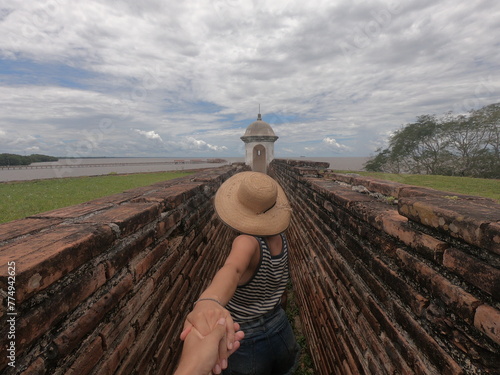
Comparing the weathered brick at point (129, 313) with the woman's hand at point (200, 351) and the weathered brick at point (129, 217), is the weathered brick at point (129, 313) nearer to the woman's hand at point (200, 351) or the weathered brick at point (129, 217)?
the weathered brick at point (129, 217)

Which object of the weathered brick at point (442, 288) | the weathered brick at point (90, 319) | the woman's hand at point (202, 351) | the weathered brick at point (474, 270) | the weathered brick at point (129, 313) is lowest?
the weathered brick at point (129, 313)

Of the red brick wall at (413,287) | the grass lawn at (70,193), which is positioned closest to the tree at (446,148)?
the grass lawn at (70,193)

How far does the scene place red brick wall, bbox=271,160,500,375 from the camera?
84cm

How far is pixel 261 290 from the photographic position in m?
1.57

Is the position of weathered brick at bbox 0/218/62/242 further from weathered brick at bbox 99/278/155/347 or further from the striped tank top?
the striped tank top

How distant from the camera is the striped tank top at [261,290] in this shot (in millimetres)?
1513

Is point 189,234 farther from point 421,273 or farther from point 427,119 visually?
point 427,119

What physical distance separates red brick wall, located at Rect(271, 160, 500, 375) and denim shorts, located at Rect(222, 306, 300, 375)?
1.54ft

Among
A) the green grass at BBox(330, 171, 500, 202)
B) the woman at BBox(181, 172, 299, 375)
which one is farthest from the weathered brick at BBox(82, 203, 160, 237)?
the green grass at BBox(330, 171, 500, 202)

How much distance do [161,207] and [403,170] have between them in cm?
3314

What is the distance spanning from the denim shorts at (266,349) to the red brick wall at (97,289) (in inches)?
23.6

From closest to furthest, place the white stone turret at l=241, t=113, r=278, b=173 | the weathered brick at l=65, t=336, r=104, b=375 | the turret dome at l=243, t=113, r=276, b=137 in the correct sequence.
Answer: the weathered brick at l=65, t=336, r=104, b=375, the white stone turret at l=241, t=113, r=278, b=173, the turret dome at l=243, t=113, r=276, b=137

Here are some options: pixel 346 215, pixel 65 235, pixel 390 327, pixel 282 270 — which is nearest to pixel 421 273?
pixel 390 327

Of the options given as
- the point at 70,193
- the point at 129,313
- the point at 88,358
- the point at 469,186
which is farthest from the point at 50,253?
the point at 70,193
